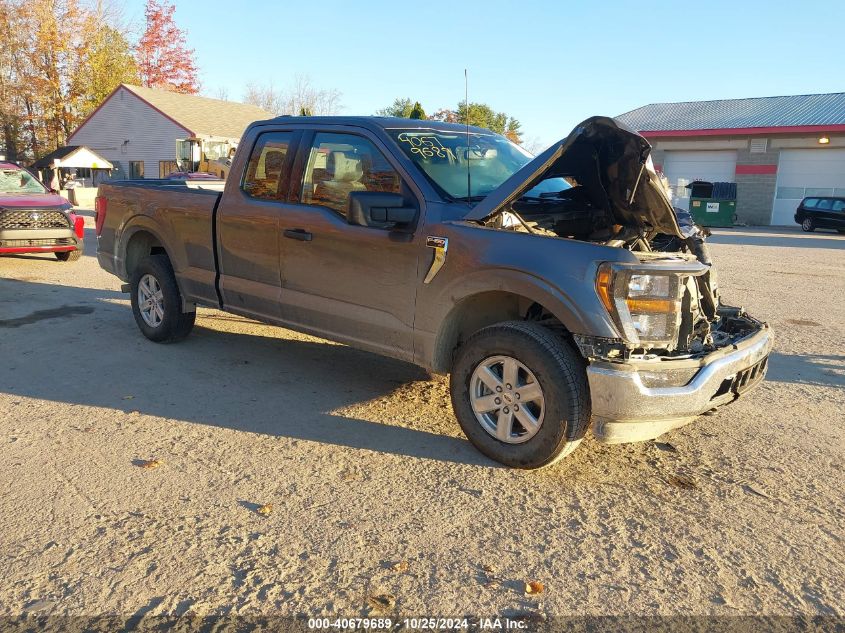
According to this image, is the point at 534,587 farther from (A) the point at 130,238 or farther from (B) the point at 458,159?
(A) the point at 130,238

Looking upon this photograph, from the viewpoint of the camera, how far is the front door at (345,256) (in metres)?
4.38

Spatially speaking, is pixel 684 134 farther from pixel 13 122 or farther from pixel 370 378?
pixel 13 122

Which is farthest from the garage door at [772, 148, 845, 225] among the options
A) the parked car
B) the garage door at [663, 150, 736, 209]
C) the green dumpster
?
the parked car

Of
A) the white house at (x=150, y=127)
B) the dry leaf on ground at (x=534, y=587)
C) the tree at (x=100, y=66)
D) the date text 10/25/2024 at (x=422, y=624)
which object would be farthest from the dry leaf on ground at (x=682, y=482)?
the tree at (x=100, y=66)

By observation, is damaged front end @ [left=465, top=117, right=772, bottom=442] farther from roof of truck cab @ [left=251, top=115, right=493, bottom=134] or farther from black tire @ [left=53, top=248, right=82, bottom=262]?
black tire @ [left=53, top=248, right=82, bottom=262]

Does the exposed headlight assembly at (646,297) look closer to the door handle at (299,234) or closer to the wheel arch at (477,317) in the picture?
the wheel arch at (477,317)

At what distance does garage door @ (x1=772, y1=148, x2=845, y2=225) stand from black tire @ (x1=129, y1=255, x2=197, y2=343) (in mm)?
32264

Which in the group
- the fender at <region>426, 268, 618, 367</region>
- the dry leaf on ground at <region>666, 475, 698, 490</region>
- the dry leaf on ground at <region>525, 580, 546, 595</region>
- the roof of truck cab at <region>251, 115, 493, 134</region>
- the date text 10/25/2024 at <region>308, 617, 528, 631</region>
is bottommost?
the date text 10/25/2024 at <region>308, 617, 528, 631</region>

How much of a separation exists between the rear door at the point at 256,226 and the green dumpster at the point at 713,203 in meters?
27.6

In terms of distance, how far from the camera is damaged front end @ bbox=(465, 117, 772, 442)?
11.4 ft

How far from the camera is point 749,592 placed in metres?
2.79

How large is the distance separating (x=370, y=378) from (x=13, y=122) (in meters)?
57.2

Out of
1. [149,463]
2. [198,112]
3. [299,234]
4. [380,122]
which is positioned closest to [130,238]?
[299,234]

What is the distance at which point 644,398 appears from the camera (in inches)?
135
